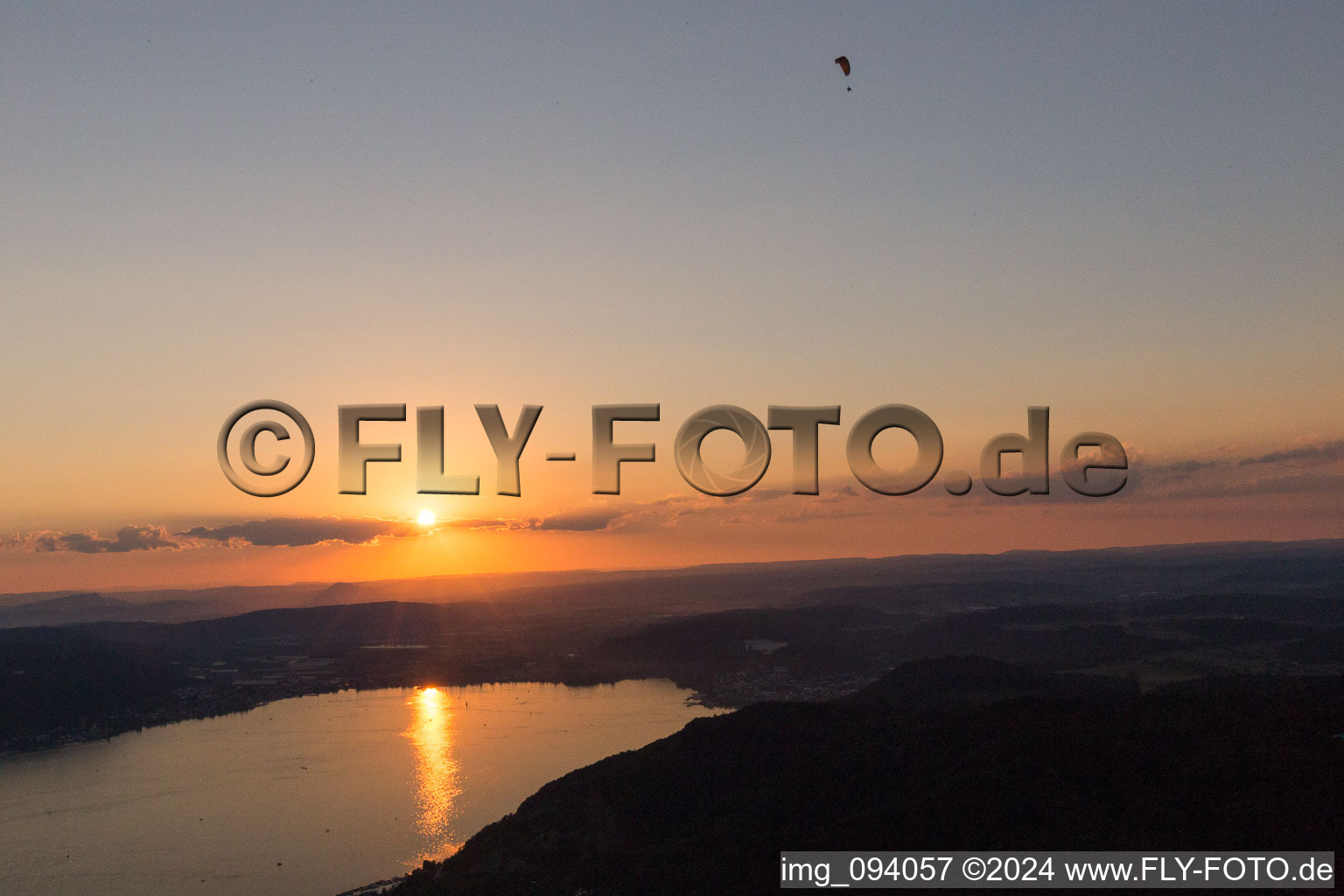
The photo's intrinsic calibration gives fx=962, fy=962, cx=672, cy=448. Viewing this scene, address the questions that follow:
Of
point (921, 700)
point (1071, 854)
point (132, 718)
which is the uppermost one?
point (1071, 854)

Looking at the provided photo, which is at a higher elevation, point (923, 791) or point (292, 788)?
point (923, 791)

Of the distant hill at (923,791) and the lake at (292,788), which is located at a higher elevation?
the distant hill at (923,791)

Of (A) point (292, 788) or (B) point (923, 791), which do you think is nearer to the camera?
(B) point (923, 791)

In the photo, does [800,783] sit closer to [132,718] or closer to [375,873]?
[375,873]

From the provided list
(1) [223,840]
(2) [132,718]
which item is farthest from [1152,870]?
(2) [132,718]

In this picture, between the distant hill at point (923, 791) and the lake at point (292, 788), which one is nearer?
the distant hill at point (923, 791)
